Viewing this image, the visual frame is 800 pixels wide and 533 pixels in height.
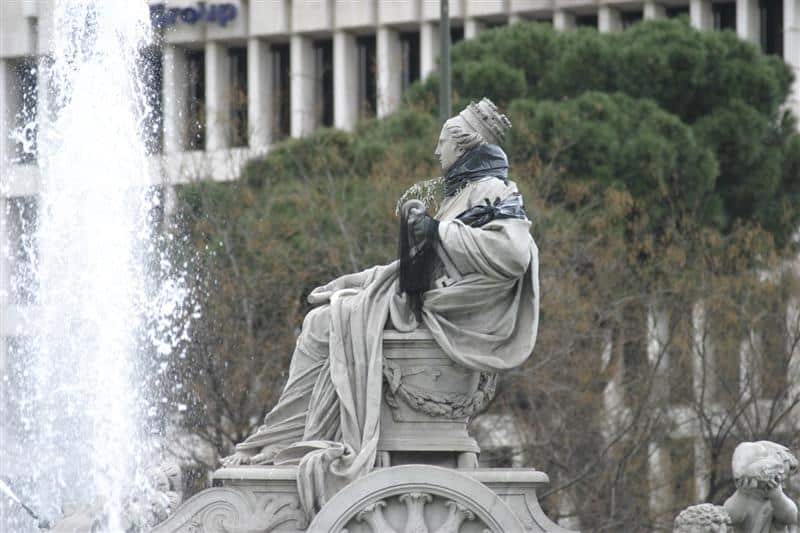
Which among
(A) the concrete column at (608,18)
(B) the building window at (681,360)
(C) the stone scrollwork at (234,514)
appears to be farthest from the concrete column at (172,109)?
(C) the stone scrollwork at (234,514)

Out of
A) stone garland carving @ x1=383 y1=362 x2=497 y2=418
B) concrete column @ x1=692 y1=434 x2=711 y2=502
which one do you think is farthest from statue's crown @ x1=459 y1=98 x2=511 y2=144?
concrete column @ x1=692 y1=434 x2=711 y2=502

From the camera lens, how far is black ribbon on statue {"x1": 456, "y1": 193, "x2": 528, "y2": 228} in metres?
15.2

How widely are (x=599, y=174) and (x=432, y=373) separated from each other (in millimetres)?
24017

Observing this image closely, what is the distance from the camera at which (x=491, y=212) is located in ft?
50.0

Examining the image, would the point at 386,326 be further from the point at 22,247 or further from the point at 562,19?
the point at 562,19

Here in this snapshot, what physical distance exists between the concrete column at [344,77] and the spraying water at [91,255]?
3037 cm

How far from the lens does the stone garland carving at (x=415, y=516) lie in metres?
14.4

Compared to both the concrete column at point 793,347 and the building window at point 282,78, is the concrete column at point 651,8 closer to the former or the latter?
the building window at point 282,78

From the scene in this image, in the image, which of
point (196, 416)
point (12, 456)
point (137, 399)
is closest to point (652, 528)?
point (196, 416)

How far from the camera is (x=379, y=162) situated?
122 ft

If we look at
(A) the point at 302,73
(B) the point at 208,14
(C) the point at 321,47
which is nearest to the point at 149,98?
(B) the point at 208,14

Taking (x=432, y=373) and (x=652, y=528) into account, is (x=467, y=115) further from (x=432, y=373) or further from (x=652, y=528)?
(x=652, y=528)

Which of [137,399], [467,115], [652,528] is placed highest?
[467,115]

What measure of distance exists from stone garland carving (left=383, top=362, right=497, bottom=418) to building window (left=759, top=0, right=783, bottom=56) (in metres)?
36.3
